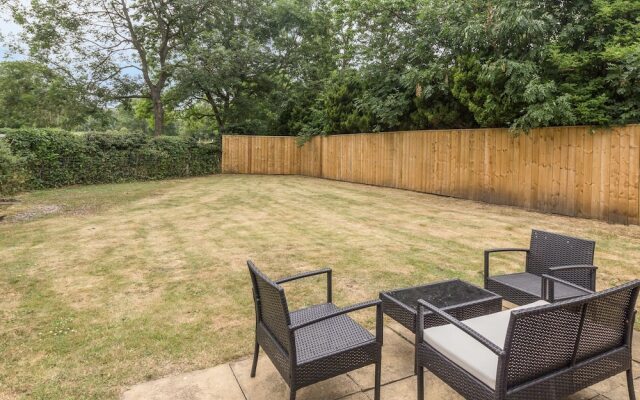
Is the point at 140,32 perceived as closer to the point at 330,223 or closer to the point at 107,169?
the point at 107,169

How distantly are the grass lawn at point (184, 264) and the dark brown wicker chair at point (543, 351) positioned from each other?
4.28 ft

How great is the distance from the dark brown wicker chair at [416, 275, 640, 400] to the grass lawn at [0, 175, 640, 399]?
4.28 feet

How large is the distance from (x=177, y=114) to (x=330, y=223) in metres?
18.0

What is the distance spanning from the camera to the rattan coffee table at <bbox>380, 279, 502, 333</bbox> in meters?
2.66

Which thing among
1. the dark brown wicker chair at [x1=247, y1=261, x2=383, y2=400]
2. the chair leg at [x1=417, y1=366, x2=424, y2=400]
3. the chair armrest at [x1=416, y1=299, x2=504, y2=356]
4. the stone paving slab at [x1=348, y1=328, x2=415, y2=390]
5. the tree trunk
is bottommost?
the stone paving slab at [x1=348, y1=328, x2=415, y2=390]

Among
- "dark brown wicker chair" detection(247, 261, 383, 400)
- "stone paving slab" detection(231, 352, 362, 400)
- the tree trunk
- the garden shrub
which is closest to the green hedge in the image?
the garden shrub

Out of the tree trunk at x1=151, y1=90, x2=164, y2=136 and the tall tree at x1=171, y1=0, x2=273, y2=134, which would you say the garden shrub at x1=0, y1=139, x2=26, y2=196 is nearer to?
the tall tree at x1=171, y1=0, x2=273, y2=134

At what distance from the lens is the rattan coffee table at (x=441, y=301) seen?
266cm

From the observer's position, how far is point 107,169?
14.1 m

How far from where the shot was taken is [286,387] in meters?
2.37

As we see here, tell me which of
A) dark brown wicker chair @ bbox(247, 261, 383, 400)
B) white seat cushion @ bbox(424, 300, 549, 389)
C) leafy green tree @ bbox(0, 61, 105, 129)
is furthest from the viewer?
leafy green tree @ bbox(0, 61, 105, 129)

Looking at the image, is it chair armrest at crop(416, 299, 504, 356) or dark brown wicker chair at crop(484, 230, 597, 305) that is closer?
chair armrest at crop(416, 299, 504, 356)

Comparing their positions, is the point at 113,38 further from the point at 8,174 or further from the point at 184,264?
the point at 184,264

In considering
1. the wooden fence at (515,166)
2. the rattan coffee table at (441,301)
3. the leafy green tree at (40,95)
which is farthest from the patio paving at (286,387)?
the leafy green tree at (40,95)
